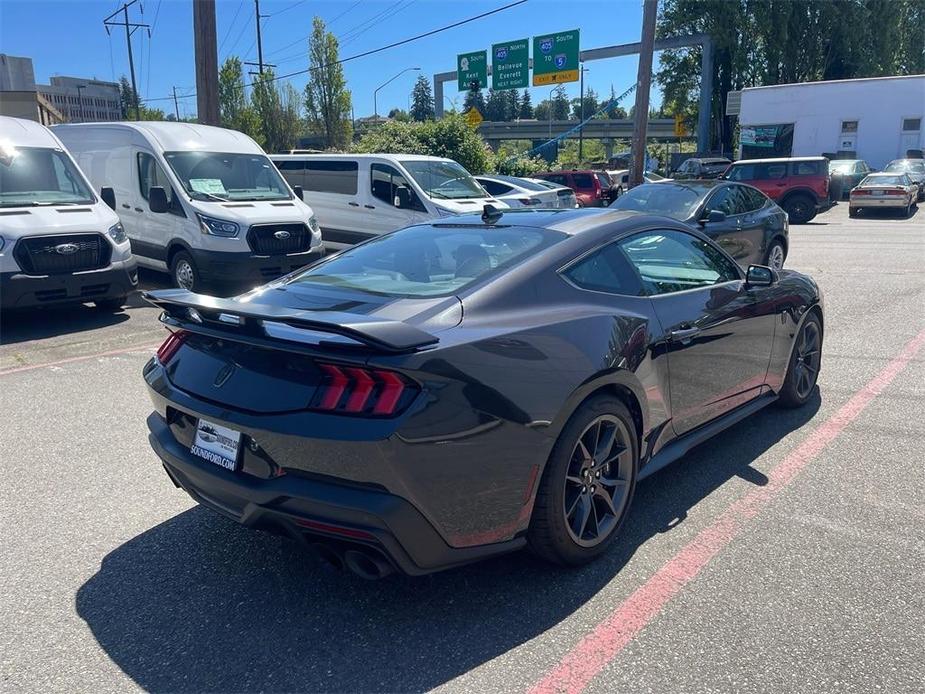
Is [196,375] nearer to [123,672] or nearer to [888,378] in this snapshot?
[123,672]

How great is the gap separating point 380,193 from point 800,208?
14489 millimetres

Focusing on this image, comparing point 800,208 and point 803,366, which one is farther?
point 800,208

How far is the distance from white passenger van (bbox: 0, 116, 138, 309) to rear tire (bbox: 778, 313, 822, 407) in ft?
22.7

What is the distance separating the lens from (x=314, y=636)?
2.73 metres

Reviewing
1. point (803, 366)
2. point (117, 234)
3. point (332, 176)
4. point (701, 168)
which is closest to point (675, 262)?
point (803, 366)

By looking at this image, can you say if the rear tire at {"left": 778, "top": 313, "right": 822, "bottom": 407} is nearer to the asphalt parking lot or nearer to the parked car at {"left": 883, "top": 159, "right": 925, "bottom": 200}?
the asphalt parking lot

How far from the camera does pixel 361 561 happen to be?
8.59 ft

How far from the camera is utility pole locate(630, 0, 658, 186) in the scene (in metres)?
19.1

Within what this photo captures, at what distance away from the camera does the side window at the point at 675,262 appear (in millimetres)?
3795

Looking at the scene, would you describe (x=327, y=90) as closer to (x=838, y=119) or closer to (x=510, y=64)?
(x=510, y=64)

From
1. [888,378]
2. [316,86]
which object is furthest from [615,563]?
[316,86]

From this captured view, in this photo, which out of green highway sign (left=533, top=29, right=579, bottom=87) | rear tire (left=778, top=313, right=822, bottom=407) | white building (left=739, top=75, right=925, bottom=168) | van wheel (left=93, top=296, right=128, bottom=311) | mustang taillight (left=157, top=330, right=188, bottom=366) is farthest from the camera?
green highway sign (left=533, top=29, right=579, bottom=87)

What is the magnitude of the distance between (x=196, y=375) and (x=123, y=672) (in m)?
1.09

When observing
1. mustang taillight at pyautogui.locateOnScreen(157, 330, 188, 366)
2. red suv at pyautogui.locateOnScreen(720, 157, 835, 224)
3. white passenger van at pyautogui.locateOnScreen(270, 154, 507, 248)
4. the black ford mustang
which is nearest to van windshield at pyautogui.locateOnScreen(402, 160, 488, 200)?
white passenger van at pyautogui.locateOnScreen(270, 154, 507, 248)
